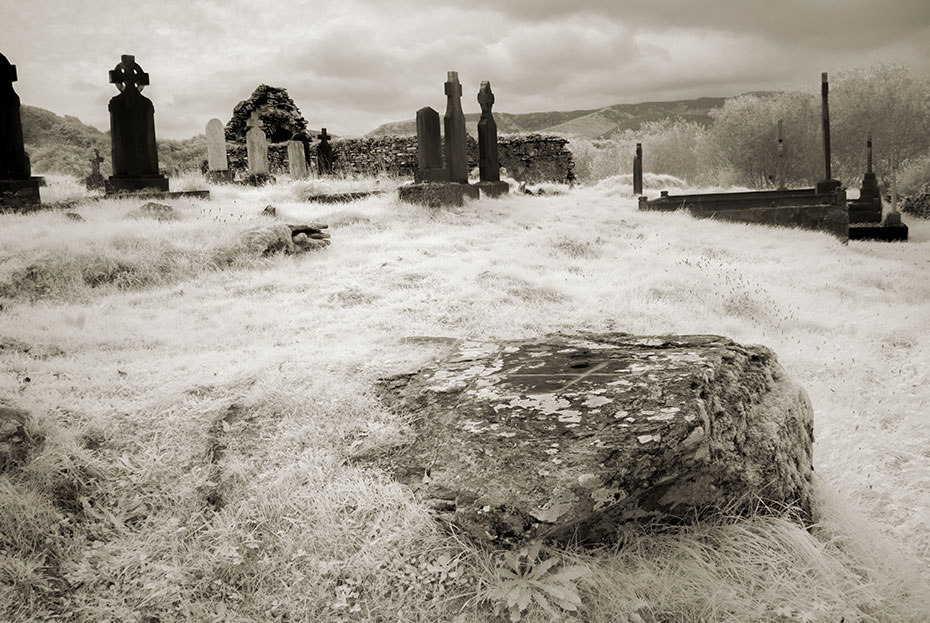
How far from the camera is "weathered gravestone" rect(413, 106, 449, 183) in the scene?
43.1ft

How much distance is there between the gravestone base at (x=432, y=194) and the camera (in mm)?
12344

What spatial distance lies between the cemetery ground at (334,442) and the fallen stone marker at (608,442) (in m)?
0.12

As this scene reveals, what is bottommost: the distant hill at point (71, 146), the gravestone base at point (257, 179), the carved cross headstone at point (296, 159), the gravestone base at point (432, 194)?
the gravestone base at point (432, 194)

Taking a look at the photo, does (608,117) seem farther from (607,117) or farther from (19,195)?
(19,195)

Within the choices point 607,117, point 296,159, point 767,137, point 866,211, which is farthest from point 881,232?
point 607,117

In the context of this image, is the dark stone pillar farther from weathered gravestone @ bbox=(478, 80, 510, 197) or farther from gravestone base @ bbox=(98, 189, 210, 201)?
gravestone base @ bbox=(98, 189, 210, 201)

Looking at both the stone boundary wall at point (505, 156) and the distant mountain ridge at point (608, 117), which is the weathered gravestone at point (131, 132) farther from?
the distant mountain ridge at point (608, 117)

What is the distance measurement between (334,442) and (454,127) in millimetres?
11700

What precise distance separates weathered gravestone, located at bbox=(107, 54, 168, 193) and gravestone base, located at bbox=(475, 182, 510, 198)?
21.6ft

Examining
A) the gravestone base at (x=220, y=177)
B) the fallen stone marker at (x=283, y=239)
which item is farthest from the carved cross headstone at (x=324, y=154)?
the fallen stone marker at (x=283, y=239)

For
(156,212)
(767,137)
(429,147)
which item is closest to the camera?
(156,212)

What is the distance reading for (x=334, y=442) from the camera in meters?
3.13

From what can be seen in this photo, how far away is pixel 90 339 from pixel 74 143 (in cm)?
3305

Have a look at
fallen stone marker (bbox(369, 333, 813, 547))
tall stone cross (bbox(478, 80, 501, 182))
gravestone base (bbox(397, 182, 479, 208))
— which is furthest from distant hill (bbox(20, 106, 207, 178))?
fallen stone marker (bbox(369, 333, 813, 547))
